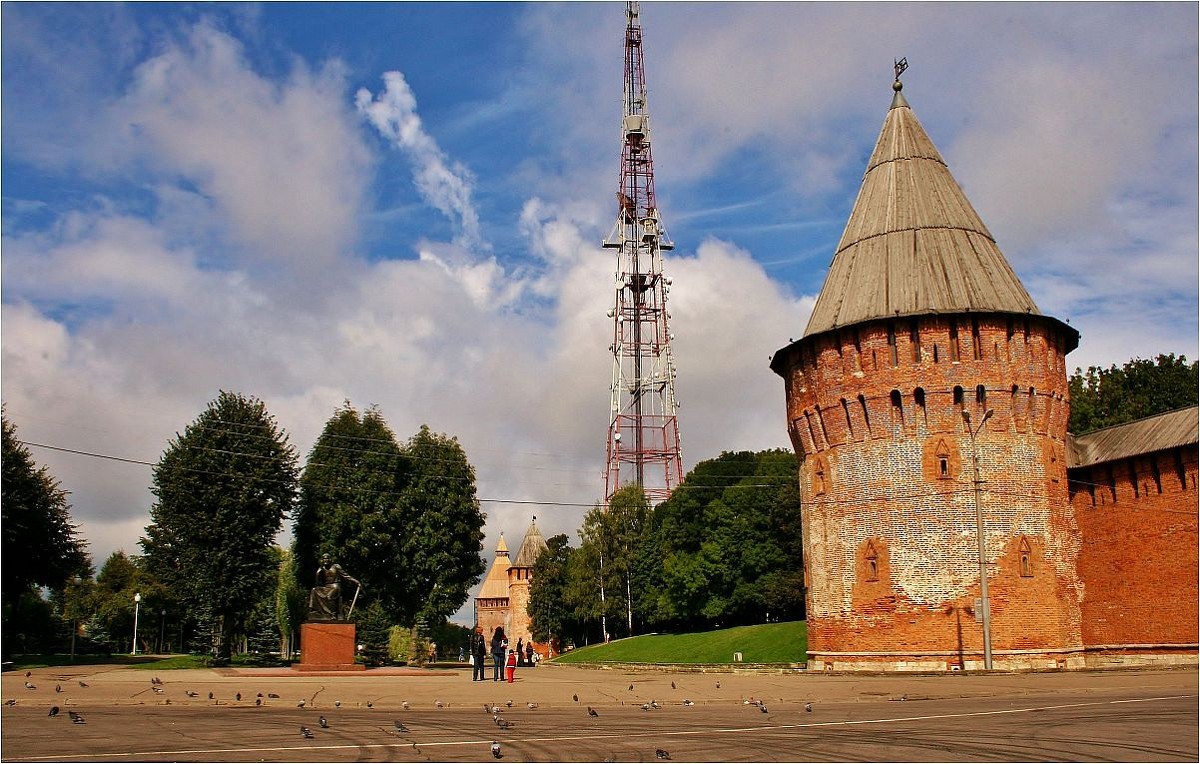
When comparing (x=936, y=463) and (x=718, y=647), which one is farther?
(x=718, y=647)

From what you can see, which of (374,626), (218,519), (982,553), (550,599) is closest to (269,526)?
(218,519)

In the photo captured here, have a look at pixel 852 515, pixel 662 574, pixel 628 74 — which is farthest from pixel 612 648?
pixel 628 74

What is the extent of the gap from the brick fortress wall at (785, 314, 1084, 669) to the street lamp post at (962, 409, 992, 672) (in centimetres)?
19

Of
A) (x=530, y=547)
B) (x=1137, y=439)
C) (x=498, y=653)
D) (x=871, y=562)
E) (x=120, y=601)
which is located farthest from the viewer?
(x=530, y=547)

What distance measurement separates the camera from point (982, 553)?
28.4m

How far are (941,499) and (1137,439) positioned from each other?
6938 millimetres

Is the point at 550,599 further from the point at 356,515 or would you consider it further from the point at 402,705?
the point at 402,705

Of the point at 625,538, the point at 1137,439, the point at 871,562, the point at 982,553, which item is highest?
the point at 1137,439

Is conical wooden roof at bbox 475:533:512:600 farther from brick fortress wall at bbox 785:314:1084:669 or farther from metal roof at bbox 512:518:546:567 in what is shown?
brick fortress wall at bbox 785:314:1084:669

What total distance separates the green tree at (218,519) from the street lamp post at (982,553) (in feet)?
87.6

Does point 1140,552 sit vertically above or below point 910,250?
below

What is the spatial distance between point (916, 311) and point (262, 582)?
26873 millimetres

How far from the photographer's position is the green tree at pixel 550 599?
71.1 m

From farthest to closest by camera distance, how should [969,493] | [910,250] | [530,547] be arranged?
[530,547] → [910,250] → [969,493]
